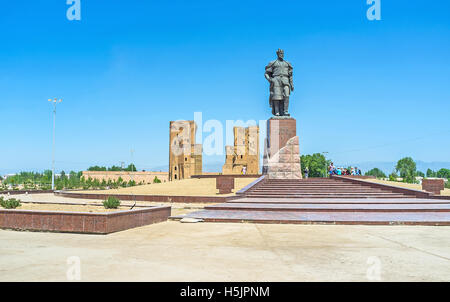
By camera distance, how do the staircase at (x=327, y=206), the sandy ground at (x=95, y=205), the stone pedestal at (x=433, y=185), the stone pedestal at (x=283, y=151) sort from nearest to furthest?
the sandy ground at (x=95, y=205)
the staircase at (x=327, y=206)
the stone pedestal at (x=433, y=185)
the stone pedestal at (x=283, y=151)

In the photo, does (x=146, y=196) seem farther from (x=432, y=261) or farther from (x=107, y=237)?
(x=432, y=261)

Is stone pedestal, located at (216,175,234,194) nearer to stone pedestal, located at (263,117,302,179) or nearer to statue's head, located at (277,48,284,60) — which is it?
stone pedestal, located at (263,117,302,179)

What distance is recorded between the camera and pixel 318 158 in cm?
7638

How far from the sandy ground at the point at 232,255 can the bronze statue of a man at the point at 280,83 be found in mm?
13591

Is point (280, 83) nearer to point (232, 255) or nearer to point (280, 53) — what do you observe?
point (280, 53)

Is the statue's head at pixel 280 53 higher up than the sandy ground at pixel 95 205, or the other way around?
the statue's head at pixel 280 53

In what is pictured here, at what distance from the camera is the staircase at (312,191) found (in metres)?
14.4

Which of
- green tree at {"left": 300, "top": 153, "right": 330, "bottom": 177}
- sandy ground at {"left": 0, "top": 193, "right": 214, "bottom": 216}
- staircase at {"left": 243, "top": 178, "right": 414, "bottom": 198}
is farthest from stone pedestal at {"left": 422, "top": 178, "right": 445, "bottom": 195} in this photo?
green tree at {"left": 300, "top": 153, "right": 330, "bottom": 177}

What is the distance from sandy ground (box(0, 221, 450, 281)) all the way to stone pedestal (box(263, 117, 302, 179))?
1221 centimetres

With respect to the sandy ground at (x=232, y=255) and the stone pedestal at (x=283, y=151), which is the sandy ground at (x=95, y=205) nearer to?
the sandy ground at (x=232, y=255)

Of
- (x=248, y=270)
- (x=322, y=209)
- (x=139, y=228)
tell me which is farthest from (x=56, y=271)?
(x=322, y=209)

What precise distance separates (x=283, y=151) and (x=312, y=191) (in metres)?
4.58

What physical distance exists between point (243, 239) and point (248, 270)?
6.88ft

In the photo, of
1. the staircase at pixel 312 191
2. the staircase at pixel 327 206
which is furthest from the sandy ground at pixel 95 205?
the staircase at pixel 312 191
